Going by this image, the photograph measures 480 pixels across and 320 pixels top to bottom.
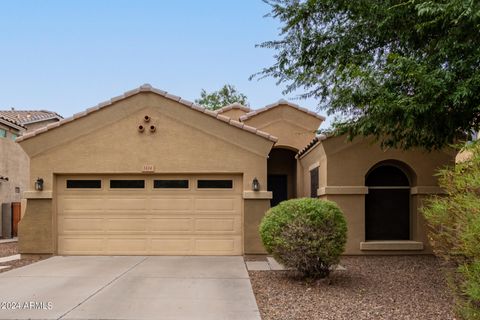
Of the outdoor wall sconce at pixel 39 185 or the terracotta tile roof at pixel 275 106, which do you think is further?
the terracotta tile roof at pixel 275 106

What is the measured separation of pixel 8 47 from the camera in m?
19.4

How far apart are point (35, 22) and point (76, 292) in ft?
35.0

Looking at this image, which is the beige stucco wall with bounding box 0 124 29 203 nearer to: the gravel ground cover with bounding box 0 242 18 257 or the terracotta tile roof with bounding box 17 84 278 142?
the gravel ground cover with bounding box 0 242 18 257

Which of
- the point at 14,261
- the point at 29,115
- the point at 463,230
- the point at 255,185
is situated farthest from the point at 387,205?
the point at 29,115

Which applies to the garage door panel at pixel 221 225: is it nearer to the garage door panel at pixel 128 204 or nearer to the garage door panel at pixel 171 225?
the garage door panel at pixel 171 225

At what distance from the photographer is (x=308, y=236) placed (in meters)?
8.96

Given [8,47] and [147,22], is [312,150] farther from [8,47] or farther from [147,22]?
[8,47]

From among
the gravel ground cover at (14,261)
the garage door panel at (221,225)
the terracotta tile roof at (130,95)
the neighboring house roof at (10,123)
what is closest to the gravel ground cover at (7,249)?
the gravel ground cover at (14,261)

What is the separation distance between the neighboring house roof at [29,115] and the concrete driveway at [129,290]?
15914mm

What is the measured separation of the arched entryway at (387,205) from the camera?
1321cm

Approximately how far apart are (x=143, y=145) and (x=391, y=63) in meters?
7.09

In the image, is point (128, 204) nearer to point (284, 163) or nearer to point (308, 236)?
point (308, 236)

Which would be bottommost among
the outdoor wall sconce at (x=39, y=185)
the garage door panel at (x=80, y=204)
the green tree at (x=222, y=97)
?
the garage door panel at (x=80, y=204)

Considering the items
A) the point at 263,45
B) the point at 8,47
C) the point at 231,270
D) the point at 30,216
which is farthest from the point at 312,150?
the point at 8,47
